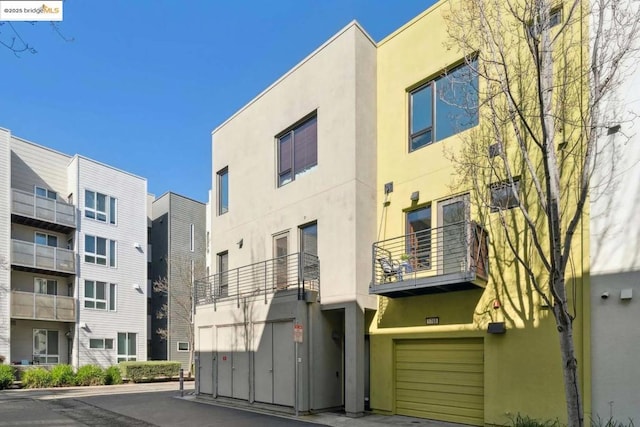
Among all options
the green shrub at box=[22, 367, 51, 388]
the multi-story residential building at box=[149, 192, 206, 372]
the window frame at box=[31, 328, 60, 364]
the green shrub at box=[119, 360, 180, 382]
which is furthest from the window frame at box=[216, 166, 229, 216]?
the multi-story residential building at box=[149, 192, 206, 372]

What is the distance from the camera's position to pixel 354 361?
424 inches

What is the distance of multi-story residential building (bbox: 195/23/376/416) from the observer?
37.0ft

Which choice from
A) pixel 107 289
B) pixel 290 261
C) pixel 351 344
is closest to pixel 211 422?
pixel 351 344

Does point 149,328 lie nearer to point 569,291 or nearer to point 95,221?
point 95,221

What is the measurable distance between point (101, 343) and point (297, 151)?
19245 millimetres

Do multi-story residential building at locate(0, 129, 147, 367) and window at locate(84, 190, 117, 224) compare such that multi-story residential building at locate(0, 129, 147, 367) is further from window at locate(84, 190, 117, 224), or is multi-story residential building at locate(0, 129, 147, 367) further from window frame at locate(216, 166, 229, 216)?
window frame at locate(216, 166, 229, 216)

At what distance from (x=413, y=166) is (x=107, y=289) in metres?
22.2

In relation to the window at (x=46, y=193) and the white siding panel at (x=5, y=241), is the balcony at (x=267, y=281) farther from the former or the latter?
the window at (x=46, y=193)

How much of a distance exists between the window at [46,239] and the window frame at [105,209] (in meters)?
2.02

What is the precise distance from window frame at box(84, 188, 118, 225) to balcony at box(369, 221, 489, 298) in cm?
2118

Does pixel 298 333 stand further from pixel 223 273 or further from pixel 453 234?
pixel 223 273

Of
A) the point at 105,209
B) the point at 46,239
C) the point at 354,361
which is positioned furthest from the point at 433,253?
the point at 105,209

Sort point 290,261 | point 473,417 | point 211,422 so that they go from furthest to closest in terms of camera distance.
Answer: point 290,261 < point 211,422 < point 473,417

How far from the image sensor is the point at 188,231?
34031 millimetres
